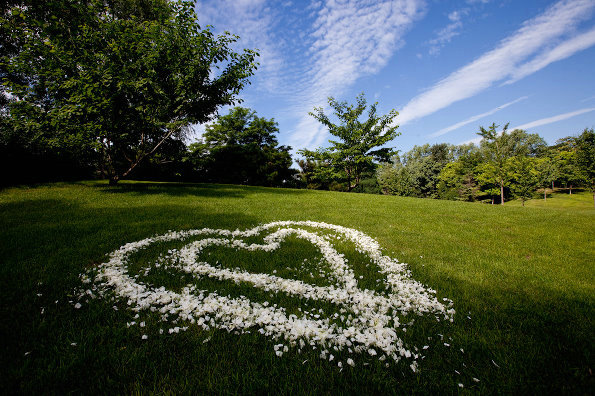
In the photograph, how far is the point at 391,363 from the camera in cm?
279

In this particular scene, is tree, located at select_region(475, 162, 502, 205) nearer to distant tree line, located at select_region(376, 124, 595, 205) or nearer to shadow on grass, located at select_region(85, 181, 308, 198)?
distant tree line, located at select_region(376, 124, 595, 205)

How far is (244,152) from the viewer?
3959 cm

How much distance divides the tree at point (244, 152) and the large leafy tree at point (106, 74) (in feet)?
70.5

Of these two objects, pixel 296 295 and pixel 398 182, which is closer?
pixel 296 295

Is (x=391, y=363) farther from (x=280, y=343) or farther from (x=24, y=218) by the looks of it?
(x=24, y=218)

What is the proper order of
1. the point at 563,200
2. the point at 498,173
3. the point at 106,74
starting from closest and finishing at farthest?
the point at 106,74 < the point at 498,173 < the point at 563,200

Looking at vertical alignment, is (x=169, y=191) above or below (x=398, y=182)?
below

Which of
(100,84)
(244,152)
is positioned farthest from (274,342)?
(244,152)

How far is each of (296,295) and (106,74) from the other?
15.5 metres

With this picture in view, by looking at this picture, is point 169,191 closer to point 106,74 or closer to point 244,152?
point 106,74

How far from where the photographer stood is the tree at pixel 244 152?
3897 cm

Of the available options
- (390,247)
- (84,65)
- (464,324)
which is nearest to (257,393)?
(464,324)

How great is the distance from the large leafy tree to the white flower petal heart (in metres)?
11.0

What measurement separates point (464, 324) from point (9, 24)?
21.2 m
